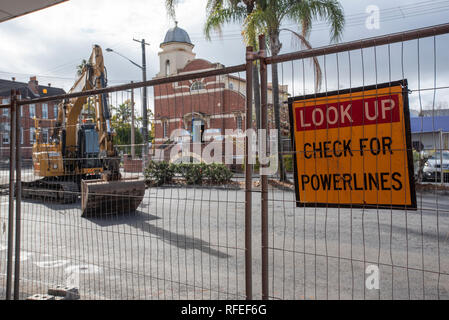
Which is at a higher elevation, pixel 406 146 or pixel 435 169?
pixel 406 146

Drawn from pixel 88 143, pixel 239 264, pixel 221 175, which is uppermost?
pixel 88 143

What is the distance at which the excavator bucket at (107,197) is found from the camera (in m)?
9.47

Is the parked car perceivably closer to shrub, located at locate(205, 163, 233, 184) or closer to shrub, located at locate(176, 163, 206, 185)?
shrub, located at locate(205, 163, 233, 184)

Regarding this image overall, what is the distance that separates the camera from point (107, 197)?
1008cm

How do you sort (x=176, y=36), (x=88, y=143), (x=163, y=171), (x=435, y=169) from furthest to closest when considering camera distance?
(x=176, y=36) → (x=88, y=143) → (x=163, y=171) → (x=435, y=169)

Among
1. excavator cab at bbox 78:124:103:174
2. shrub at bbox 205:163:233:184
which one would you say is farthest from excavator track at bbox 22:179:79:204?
shrub at bbox 205:163:233:184

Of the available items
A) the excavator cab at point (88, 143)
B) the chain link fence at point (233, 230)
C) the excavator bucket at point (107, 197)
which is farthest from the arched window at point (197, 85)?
the excavator cab at point (88, 143)

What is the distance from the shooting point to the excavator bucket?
947 centimetres

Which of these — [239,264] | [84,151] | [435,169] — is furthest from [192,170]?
[84,151]

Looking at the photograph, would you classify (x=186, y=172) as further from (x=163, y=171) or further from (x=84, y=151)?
(x=84, y=151)

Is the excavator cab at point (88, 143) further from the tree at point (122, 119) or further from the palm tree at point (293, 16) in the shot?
the palm tree at point (293, 16)

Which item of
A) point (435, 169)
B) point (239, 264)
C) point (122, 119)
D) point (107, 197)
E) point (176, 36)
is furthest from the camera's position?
point (176, 36)
